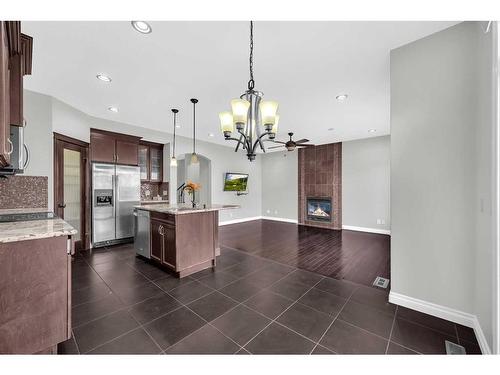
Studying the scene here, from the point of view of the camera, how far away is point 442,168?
1834 millimetres

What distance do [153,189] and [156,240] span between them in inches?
106

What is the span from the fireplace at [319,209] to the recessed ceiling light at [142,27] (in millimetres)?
6156

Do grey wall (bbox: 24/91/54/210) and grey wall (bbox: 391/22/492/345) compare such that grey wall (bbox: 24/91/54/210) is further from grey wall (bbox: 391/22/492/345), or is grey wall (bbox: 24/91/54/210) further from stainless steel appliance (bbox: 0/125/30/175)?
grey wall (bbox: 391/22/492/345)

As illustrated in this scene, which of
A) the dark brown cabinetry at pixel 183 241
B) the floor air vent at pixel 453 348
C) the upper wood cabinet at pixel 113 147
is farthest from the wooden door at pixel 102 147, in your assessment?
the floor air vent at pixel 453 348

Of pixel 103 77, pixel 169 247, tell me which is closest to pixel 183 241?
pixel 169 247

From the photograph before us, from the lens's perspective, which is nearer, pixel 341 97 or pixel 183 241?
pixel 183 241

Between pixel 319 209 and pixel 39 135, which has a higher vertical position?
pixel 39 135

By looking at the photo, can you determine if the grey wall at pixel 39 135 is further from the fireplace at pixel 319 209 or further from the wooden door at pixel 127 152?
the fireplace at pixel 319 209

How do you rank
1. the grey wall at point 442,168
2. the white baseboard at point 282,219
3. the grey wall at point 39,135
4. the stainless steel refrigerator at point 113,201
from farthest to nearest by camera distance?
the white baseboard at point 282,219 → the stainless steel refrigerator at point 113,201 → the grey wall at point 39,135 → the grey wall at point 442,168

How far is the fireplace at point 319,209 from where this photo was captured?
657 centimetres

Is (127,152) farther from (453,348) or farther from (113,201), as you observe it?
(453,348)

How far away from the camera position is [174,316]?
6.32 ft

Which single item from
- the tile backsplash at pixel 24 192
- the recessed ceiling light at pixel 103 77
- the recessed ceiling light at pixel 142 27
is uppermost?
the recessed ceiling light at pixel 103 77

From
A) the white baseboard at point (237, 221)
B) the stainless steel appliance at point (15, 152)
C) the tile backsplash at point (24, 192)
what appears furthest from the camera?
the white baseboard at point (237, 221)
